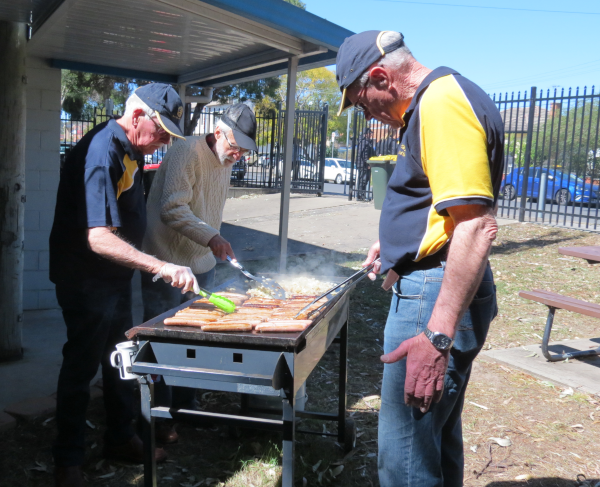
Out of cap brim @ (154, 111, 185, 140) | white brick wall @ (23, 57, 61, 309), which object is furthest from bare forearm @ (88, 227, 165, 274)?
white brick wall @ (23, 57, 61, 309)

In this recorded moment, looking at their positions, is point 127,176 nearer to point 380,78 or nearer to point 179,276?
point 179,276

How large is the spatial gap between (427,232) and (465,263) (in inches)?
9.2

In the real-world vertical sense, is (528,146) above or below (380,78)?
above

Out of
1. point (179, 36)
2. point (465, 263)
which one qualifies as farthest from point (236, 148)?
point (465, 263)

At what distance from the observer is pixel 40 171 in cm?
602

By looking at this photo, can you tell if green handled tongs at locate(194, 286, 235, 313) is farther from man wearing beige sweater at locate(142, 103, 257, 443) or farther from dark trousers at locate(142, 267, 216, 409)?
dark trousers at locate(142, 267, 216, 409)

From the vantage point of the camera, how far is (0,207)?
4531mm

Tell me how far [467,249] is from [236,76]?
5.31 meters

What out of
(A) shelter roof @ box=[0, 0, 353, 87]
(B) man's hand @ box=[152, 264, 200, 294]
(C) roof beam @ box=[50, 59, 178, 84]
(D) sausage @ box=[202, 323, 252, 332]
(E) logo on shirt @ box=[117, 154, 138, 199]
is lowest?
(D) sausage @ box=[202, 323, 252, 332]

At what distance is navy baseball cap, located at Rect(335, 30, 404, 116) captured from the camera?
6.51 feet

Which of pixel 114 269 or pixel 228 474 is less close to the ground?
pixel 114 269

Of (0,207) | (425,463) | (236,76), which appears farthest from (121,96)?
(425,463)

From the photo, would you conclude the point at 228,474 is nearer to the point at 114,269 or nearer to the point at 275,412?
the point at 275,412

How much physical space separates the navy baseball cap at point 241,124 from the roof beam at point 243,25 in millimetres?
924
